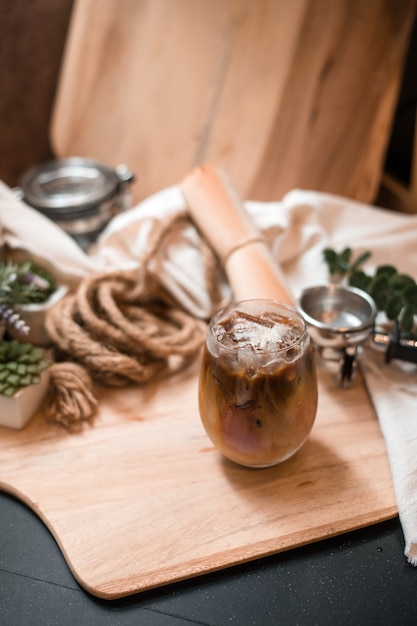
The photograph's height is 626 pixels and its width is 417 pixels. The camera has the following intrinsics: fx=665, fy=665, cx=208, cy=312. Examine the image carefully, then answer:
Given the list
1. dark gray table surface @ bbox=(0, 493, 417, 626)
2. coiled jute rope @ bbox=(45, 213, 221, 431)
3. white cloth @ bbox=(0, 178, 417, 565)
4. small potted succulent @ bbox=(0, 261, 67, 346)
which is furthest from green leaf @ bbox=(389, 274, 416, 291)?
small potted succulent @ bbox=(0, 261, 67, 346)

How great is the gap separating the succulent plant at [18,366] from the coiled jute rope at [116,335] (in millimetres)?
35

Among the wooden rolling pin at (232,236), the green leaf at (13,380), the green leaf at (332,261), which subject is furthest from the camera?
the green leaf at (332,261)

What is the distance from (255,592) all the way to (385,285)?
0.45 metres

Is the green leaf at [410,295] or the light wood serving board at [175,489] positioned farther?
the green leaf at [410,295]

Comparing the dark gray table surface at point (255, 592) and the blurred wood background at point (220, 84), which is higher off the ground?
the blurred wood background at point (220, 84)

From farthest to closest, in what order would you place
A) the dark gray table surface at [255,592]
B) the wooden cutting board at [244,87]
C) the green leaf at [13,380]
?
1. the wooden cutting board at [244,87]
2. the green leaf at [13,380]
3. the dark gray table surface at [255,592]

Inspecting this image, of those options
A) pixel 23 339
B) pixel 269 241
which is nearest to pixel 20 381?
pixel 23 339

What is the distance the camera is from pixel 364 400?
830 millimetres

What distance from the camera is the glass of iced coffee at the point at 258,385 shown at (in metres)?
0.66

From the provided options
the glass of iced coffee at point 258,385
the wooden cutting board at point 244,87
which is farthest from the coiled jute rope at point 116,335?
the wooden cutting board at point 244,87

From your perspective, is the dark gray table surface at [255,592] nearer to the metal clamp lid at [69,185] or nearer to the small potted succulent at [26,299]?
the small potted succulent at [26,299]

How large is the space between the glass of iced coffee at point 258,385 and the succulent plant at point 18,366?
0.21m

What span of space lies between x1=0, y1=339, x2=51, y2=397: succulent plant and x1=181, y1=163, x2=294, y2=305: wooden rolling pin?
Answer: 0.27 m

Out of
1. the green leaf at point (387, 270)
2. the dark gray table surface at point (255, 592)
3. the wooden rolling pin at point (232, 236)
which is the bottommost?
the dark gray table surface at point (255, 592)
